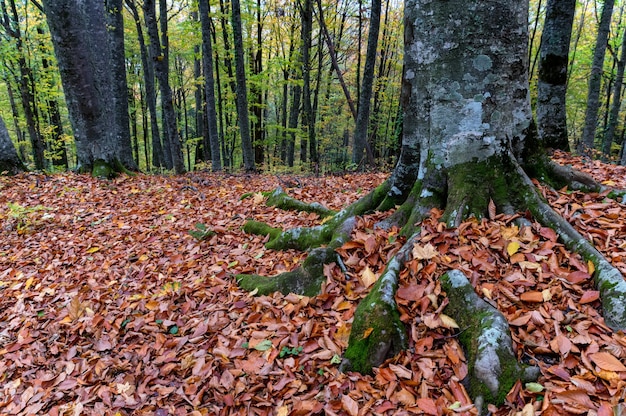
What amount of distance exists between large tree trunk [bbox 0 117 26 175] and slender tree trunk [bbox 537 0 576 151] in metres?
12.1

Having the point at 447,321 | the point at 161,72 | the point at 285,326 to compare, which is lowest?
the point at 285,326

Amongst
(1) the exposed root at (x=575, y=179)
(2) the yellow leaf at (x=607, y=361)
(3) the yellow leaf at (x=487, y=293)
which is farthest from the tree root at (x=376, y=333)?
(1) the exposed root at (x=575, y=179)

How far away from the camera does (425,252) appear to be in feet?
9.23

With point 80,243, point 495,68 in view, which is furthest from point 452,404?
point 80,243

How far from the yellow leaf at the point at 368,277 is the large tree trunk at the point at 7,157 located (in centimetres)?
979

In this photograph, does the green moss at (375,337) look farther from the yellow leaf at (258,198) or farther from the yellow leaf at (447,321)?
the yellow leaf at (258,198)

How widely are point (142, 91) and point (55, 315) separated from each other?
2336 cm

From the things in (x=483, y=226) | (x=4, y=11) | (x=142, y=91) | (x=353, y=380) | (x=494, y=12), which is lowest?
(x=353, y=380)

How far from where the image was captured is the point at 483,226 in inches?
115

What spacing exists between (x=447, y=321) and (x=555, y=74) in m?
6.57

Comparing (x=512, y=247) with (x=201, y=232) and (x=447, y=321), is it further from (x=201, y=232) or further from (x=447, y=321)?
(x=201, y=232)

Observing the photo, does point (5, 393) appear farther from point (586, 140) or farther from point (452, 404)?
point (586, 140)

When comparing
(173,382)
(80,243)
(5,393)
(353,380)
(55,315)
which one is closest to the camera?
(353,380)

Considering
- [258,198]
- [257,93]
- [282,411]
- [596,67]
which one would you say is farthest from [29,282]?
[596,67]
